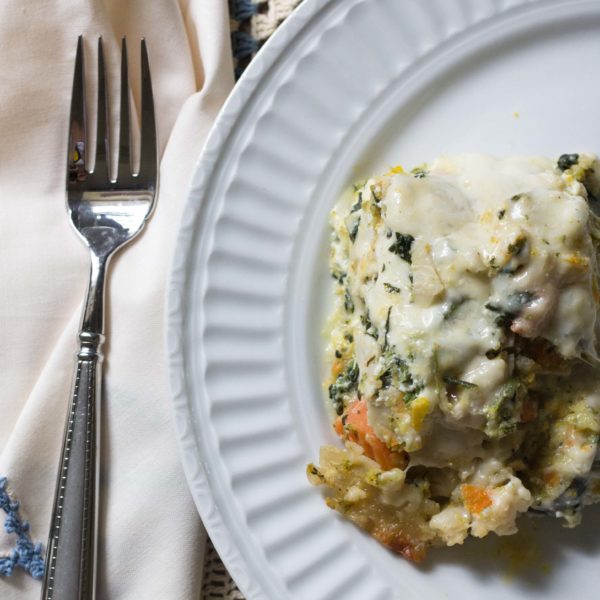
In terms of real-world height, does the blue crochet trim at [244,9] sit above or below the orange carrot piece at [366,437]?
above

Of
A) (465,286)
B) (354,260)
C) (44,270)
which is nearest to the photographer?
(465,286)

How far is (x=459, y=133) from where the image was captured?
2.92 metres

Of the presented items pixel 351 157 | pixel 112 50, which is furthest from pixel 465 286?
pixel 112 50

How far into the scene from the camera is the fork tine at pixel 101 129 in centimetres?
309

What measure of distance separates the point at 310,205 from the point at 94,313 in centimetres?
87

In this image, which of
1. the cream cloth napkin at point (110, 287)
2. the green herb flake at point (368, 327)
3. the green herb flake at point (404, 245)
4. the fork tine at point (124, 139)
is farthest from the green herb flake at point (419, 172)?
the fork tine at point (124, 139)

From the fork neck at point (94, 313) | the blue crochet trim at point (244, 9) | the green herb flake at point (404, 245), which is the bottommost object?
the green herb flake at point (404, 245)

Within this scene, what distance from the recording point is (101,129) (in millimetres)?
3100

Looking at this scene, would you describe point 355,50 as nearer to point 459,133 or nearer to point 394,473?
point 459,133

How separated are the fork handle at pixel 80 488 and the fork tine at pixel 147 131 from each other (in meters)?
0.54

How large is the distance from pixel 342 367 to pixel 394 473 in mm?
476

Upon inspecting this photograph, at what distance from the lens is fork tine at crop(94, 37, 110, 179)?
10.1ft

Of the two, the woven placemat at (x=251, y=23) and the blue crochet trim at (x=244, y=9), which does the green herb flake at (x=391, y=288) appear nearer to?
the woven placemat at (x=251, y=23)

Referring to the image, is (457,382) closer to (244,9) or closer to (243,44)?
(243,44)
